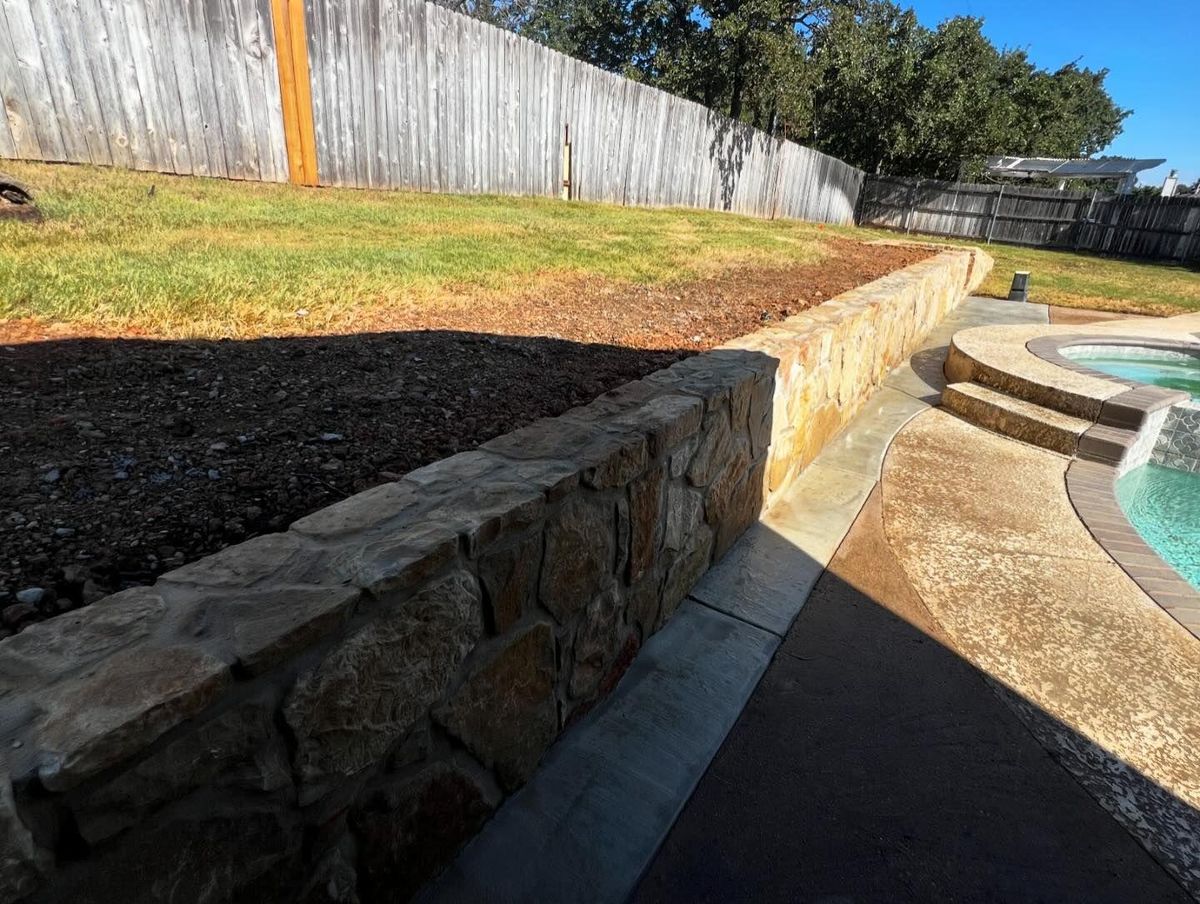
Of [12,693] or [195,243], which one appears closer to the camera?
[12,693]

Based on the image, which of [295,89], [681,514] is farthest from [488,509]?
[295,89]

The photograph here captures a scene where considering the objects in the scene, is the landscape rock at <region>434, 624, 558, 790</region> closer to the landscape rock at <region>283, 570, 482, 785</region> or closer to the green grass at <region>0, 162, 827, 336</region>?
the landscape rock at <region>283, 570, 482, 785</region>

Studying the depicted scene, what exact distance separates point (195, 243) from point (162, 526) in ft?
9.67

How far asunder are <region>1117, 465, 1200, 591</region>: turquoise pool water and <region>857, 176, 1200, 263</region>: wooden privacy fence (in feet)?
60.2

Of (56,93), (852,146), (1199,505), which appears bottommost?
(1199,505)

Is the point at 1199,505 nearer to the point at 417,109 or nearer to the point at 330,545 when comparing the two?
the point at 330,545

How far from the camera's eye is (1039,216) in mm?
19797

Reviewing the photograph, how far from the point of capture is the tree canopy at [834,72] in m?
18.7

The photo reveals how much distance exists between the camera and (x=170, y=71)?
573 centimetres

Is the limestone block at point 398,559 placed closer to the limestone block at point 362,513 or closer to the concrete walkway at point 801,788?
the limestone block at point 362,513

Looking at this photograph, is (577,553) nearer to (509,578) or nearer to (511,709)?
(509,578)

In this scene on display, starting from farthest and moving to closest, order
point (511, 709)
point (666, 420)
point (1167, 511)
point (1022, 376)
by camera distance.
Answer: point (1022, 376) → point (1167, 511) → point (666, 420) → point (511, 709)

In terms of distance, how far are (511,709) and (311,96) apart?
7.12m

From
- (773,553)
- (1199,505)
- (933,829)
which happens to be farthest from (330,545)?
(1199,505)
